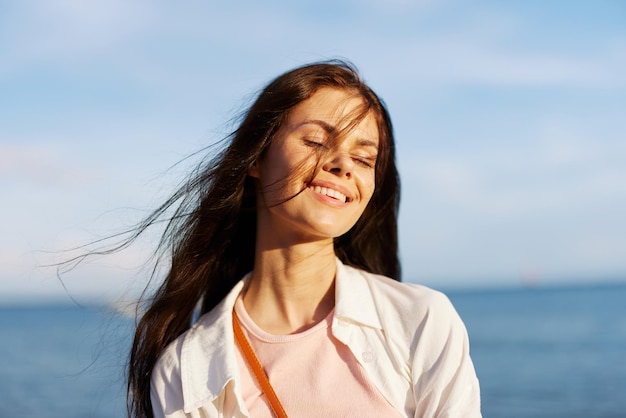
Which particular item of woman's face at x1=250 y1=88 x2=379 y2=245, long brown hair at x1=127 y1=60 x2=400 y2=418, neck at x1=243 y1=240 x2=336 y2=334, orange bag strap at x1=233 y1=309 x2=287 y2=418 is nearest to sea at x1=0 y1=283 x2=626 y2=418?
long brown hair at x1=127 y1=60 x2=400 y2=418

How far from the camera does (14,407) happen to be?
13992mm

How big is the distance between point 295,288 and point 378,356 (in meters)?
0.51

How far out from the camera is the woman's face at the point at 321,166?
3332mm

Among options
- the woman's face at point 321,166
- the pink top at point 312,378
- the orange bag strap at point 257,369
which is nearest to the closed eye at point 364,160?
the woman's face at point 321,166

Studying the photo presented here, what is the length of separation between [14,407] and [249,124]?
478 inches

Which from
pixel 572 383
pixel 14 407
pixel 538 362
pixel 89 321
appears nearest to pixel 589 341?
pixel 538 362

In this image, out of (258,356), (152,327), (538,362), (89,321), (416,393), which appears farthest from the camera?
(89,321)

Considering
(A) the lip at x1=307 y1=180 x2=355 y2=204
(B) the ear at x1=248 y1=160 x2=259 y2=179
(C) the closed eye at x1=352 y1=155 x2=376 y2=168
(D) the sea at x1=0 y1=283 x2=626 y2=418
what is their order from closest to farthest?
(A) the lip at x1=307 y1=180 x2=355 y2=204
(C) the closed eye at x1=352 y1=155 x2=376 y2=168
(B) the ear at x1=248 y1=160 x2=259 y2=179
(D) the sea at x1=0 y1=283 x2=626 y2=418

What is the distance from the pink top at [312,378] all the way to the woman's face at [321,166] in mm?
442

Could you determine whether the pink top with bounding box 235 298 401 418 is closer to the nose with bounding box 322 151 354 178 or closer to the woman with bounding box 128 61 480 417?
the woman with bounding box 128 61 480 417

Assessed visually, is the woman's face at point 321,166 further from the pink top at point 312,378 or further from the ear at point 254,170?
the pink top at point 312,378

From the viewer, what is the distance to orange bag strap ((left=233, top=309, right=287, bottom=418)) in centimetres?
326

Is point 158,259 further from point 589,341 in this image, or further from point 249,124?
point 589,341

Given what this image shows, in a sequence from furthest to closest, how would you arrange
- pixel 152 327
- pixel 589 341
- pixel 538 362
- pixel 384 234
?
pixel 589 341, pixel 538 362, pixel 384 234, pixel 152 327
